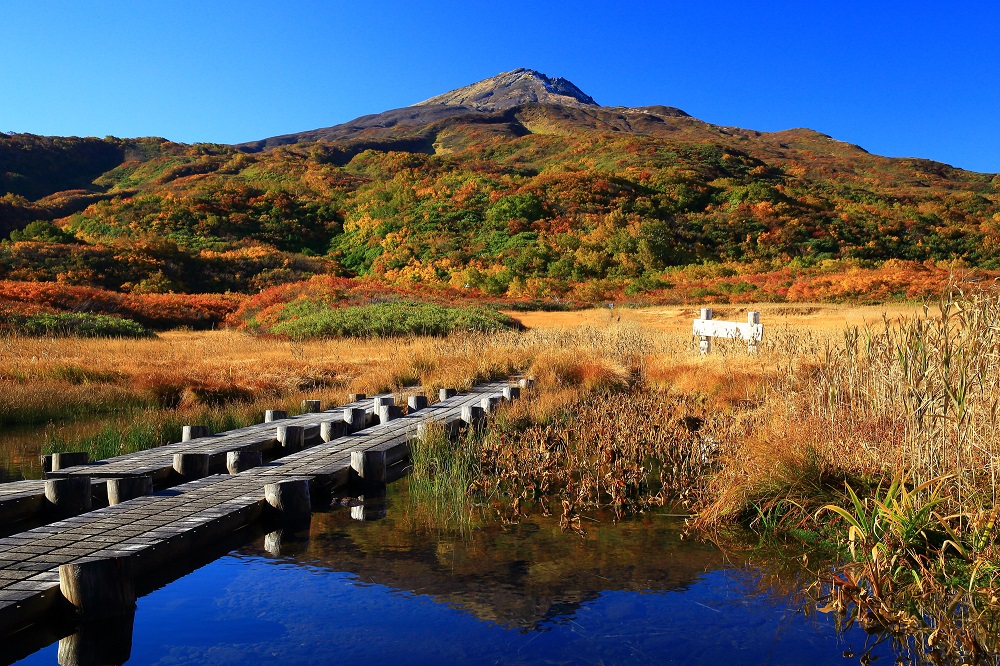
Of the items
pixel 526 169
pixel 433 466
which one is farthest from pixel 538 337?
pixel 526 169

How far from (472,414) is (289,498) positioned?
3.87 meters

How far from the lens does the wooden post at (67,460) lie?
7.58 meters

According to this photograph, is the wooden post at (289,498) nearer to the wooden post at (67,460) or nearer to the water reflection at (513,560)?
the water reflection at (513,560)

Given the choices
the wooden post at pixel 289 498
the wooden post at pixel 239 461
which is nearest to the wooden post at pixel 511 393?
the wooden post at pixel 239 461

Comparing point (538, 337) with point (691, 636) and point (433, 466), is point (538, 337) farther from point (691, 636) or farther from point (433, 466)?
point (691, 636)

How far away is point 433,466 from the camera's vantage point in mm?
8492

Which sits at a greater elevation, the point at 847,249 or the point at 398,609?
the point at 847,249

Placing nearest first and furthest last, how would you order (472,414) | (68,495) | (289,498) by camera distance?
(68,495) → (289,498) → (472,414)

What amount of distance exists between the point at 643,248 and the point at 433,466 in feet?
101

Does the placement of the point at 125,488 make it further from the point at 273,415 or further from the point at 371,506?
the point at 273,415

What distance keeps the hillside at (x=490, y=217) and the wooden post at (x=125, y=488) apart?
25572 millimetres

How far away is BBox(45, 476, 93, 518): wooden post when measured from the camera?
250 inches

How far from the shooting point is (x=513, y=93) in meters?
125

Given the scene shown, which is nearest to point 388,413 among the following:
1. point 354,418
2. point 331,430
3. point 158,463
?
point 354,418
